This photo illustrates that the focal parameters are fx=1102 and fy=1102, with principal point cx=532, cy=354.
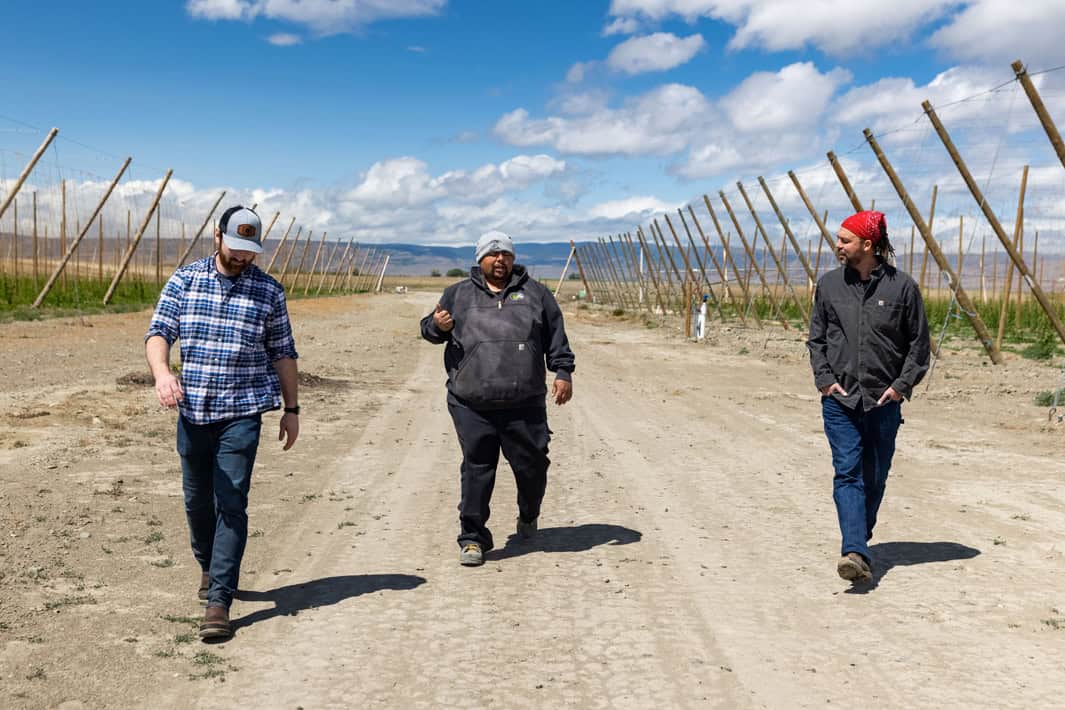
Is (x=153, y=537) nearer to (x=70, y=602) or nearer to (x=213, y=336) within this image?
(x=70, y=602)

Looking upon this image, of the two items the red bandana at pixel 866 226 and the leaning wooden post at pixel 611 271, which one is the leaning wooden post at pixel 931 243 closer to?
the red bandana at pixel 866 226

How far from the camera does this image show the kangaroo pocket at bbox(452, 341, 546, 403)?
Answer: 5469 millimetres

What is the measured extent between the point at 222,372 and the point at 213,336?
0.15m

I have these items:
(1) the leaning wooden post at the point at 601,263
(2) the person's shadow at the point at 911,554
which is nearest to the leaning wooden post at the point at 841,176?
(2) the person's shadow at the point at 911,554

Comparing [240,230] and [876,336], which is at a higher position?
[240,230]

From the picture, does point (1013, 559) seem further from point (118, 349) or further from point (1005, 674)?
point (118, 349)

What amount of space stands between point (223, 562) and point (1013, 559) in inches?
155

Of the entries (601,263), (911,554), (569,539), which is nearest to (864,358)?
(911,554)

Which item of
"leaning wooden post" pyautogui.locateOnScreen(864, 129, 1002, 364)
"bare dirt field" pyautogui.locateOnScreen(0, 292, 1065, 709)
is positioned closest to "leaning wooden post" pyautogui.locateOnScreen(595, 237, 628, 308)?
"leaning wooden post" pyautogui.locateOnScreen(864, 129, 1002, 364)

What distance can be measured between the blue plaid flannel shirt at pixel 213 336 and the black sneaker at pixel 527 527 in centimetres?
199

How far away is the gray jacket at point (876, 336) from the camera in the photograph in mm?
5176

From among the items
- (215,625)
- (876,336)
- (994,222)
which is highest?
(994,222)

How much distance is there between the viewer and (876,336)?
5.21 m

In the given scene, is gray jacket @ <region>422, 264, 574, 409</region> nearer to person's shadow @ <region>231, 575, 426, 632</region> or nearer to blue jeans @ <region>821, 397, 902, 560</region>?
person's shadow @ <region>231, 575, 426, 632</region>
